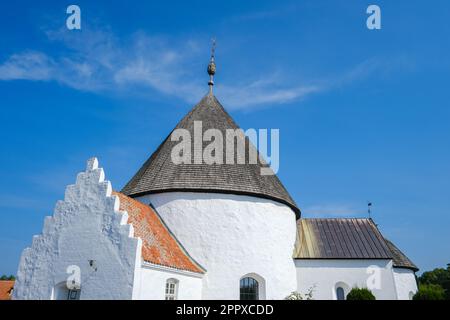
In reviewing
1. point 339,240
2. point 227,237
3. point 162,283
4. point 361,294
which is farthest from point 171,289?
point 339,240

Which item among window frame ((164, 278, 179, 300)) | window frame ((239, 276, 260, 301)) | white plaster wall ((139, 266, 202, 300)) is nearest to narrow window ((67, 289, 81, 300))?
white plaster wall ((139, 266, 202, 300))

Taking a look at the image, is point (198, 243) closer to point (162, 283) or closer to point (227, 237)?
point (227, 237)

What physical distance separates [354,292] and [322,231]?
4.69 m

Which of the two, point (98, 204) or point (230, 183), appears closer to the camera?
point (98, 204)

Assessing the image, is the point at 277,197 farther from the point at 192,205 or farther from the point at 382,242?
the point at 382,242

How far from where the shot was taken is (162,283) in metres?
11.6

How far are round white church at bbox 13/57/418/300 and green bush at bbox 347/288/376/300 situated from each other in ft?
4.69

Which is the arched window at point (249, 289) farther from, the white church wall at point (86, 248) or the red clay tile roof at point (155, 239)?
the white church wall at point (86, 248)

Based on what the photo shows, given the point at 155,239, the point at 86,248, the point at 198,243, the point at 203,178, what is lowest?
the point at 86,248

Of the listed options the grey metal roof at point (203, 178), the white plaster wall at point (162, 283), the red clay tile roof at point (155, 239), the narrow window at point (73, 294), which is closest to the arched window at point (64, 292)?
the narrow window at point (73, 294)

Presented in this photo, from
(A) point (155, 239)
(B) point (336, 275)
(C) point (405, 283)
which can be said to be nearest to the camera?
(A) point (155, 239)

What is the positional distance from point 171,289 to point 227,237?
11.4 feet
